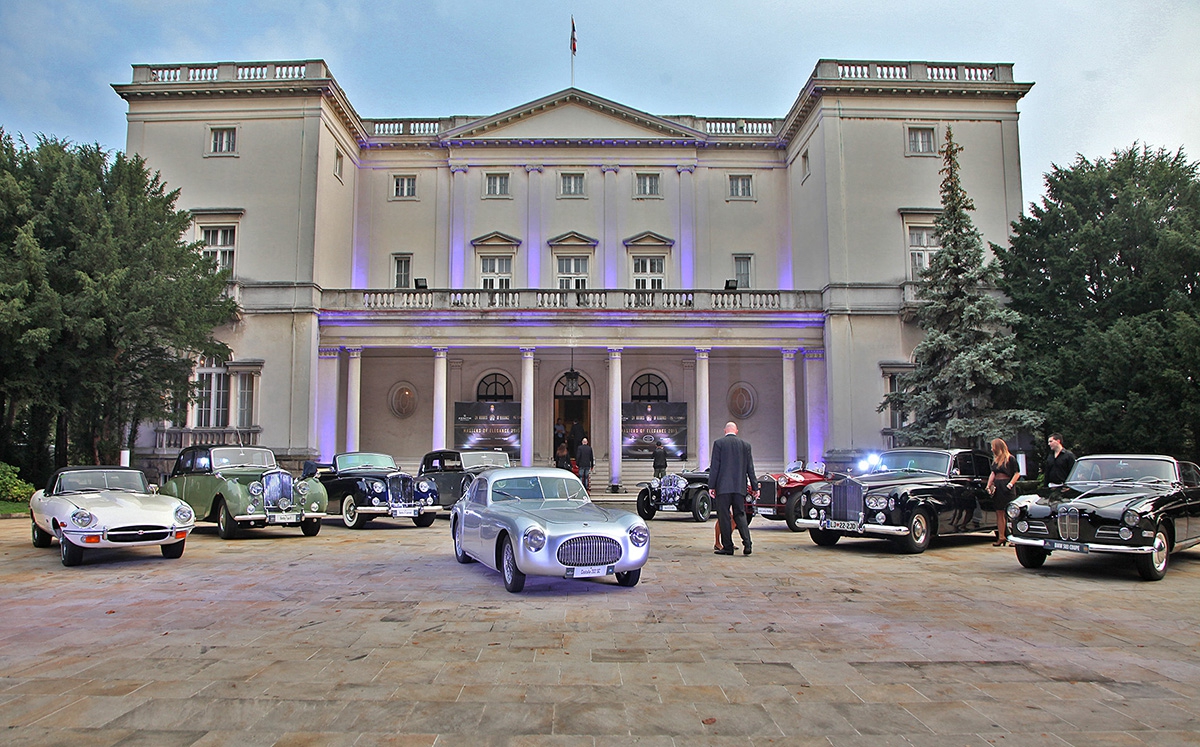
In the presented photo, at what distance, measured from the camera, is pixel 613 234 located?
29.7m

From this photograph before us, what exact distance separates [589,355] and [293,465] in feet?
37.0

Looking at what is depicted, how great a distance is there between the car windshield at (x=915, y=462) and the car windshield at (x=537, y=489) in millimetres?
6345

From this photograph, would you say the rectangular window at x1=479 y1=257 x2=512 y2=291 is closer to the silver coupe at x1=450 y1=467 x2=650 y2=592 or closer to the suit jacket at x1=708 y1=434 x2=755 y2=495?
the suit jacket at x1=708 y1=434 x2=755 y2=495

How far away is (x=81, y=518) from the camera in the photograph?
33.4 ft

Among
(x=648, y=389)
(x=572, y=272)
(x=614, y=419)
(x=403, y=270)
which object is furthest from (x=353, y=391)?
(x=648, y=389)

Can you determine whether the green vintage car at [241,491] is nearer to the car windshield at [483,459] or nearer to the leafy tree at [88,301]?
Result: the car windshield at [483,459]

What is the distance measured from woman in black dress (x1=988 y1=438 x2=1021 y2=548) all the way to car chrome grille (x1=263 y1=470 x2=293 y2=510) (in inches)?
481

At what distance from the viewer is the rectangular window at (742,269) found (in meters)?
30.0

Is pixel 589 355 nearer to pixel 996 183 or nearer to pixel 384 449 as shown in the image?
pixel 384 449

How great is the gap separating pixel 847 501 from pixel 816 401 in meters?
14.9

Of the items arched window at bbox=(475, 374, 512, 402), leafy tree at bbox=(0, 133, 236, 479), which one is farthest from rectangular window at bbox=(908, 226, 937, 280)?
leafy tree at bbox=(0, 133, 236, 479)

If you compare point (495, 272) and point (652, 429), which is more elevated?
point (495, 272)

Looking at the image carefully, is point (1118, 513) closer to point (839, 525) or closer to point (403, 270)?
point (839, 525)

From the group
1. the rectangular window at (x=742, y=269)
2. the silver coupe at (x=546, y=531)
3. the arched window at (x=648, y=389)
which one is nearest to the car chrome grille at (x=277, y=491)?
the silver coupe at (x=546, y=531)
